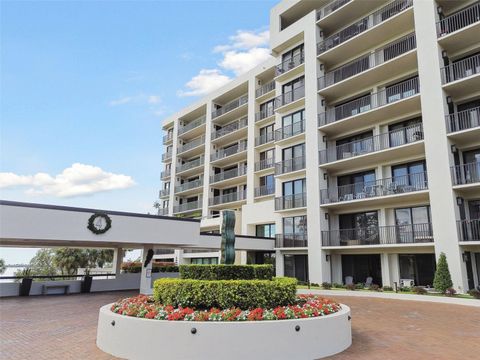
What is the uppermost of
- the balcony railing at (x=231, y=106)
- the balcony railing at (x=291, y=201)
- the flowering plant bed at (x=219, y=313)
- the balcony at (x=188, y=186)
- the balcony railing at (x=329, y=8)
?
the balcony railing at (x=329, y=8)

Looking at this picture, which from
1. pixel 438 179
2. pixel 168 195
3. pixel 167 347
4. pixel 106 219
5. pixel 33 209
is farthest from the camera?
pixel 168 195

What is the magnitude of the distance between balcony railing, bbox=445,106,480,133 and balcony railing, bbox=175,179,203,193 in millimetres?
28251

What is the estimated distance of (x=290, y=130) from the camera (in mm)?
29125

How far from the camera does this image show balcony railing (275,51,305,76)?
29141mm

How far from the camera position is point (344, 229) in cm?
2481

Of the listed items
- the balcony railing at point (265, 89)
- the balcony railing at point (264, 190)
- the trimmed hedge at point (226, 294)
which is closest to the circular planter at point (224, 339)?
the trimmed hedge at point (226, 294)

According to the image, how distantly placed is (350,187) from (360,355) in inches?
718

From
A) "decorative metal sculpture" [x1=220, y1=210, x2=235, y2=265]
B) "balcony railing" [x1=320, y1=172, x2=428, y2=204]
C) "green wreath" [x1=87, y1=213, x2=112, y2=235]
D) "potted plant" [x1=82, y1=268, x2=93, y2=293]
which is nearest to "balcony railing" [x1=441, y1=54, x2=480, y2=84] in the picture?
"balcony railing" [x1=320, y1=172, x2=428, y2=204]

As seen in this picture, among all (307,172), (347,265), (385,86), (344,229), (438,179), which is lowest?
(347,265)

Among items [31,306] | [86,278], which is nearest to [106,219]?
[31,306]

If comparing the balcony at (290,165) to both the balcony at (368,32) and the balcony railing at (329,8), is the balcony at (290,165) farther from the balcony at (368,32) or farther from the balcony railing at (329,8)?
the balcony railing at (329,8)

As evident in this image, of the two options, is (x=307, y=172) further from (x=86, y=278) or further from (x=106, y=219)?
(x=86, y=278)

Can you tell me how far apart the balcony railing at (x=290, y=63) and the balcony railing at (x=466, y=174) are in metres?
14.7

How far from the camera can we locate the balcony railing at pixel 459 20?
786 inches
